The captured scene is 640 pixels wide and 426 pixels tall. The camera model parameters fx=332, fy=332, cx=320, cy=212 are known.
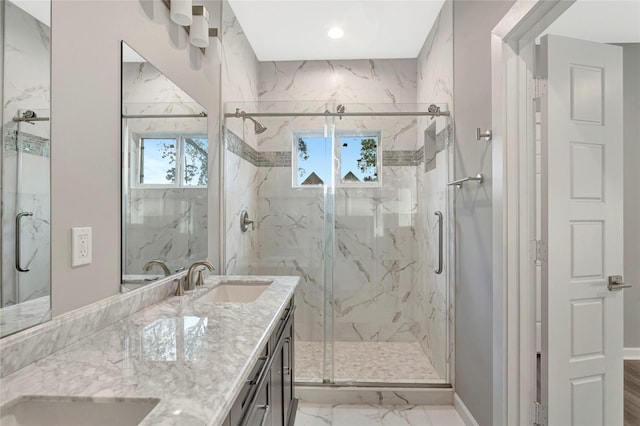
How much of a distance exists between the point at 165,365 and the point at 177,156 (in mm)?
1262

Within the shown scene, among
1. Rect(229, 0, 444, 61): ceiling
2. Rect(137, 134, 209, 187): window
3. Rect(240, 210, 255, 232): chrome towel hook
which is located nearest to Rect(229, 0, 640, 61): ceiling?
Rect(229, 0, 444, 61): ceiling

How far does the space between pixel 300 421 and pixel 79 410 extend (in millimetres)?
1805

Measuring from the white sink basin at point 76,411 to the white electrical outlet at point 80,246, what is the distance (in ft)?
1.53

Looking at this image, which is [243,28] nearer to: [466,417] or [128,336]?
[128,336]

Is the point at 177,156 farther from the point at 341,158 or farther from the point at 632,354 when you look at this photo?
the point at 632,354

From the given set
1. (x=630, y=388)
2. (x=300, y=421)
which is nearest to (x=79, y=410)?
(x=300, y=421)

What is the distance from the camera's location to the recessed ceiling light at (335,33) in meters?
2.91

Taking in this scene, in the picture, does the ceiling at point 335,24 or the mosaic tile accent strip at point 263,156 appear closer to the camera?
the ceiling at point 335,24

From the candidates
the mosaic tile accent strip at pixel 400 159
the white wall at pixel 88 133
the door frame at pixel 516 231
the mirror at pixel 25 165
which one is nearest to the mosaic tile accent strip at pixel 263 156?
Answer: the mosaic tile accent strip at pixel 400 159

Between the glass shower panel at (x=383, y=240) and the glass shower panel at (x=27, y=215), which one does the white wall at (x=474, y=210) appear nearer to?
the glass shower panel at (x=383, y=240)

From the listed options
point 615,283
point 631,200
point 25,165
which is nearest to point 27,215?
point 25,165

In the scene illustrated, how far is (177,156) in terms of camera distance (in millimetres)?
1813

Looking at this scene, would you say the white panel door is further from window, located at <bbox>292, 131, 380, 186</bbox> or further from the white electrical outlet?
the white electrical outlet

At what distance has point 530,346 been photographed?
64.1 inches
